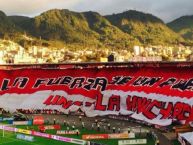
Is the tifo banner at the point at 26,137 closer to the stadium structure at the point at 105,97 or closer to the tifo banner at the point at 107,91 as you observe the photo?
the stadium structure at the point at 105,97

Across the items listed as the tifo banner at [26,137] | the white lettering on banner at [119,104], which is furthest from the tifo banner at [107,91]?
the tifo banner at [26,137]

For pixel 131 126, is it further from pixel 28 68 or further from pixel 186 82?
A: pixel 28 68

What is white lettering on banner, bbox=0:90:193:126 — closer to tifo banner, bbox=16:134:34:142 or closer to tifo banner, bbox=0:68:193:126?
tifo banner, bbox=0:68:193:126

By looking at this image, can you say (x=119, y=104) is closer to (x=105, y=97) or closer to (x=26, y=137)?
(x=105, y=97)

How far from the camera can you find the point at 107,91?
60.8 m

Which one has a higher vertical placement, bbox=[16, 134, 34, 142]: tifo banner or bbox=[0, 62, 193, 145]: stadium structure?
bbox=[0, 62, 193, 145]: stadium structure

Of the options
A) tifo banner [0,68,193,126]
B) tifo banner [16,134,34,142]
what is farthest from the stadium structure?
tifo banner [16,134,34,142]

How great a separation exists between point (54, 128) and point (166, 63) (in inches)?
720

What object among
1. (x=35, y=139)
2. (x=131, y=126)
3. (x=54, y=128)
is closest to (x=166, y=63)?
(x=131, y=126)

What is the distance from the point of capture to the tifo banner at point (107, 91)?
52094 mm

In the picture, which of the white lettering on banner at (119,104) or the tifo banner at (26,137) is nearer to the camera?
the tifo banner at (26,137)

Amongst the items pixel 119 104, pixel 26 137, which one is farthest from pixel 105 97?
pixel 26 137

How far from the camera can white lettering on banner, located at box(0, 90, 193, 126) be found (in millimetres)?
50375

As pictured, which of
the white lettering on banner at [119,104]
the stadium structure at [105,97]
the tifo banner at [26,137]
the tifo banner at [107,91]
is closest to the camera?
the tifo banner at [26,137]
